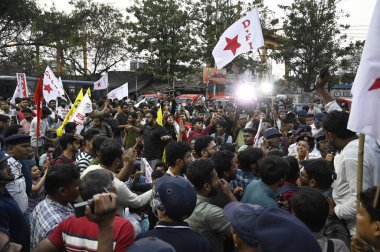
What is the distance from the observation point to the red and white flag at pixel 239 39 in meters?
7.84

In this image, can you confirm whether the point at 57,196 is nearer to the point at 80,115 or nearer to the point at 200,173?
the point at 200,173

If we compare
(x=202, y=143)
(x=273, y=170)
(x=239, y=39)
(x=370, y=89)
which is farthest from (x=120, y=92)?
(x=370, y=89)

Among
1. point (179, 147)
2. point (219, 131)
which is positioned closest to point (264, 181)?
point (179, 147)

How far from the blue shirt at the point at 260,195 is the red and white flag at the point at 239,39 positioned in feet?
14.9

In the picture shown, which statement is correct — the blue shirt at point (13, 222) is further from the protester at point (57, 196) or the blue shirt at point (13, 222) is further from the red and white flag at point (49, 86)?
the red and white flag at point (49, 86)

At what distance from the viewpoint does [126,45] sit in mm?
35656

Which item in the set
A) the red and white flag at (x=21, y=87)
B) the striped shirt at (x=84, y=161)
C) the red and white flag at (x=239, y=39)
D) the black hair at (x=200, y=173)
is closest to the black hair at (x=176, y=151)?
the black hair at (x=200, y=173)

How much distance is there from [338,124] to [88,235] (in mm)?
2155

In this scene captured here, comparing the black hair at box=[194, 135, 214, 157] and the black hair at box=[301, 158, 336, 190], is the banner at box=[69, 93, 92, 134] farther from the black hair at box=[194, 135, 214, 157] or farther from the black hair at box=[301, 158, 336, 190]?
the black hair at box=[301, 158, 336, 190]

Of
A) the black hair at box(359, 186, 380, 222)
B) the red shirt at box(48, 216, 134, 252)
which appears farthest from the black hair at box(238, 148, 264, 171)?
the red shirt at box(48, 216, 134, 252)

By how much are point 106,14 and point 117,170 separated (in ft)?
103

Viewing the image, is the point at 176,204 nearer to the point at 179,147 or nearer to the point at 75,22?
the point at 179,147

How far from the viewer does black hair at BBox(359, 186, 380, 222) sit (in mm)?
2164

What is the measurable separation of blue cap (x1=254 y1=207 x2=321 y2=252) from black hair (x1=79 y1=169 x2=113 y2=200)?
3.79 feet
